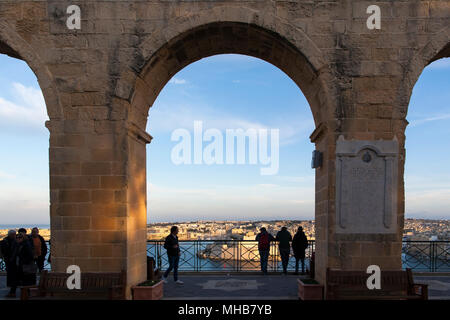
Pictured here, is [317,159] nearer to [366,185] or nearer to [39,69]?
[366,185]

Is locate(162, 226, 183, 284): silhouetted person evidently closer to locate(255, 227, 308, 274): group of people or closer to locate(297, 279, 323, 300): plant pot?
locate(255, 227, 308, 274): group of people

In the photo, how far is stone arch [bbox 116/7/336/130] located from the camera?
19.7 ft

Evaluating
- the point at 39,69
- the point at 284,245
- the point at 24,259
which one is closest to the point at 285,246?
the point at 284,245

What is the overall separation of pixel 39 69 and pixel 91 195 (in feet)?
8.54

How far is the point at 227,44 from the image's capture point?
22.8 ft

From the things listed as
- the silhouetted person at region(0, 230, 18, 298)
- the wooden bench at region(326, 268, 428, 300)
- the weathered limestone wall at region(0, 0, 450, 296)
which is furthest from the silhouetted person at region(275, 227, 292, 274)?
the silhouetted person at region(0, 230, 18, 298)

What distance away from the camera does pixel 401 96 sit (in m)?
5.99

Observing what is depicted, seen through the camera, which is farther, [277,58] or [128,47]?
[277,58]

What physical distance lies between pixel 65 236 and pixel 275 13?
5787 millimetres

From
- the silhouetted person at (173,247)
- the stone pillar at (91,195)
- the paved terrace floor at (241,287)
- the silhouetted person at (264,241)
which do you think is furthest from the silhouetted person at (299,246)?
the stone pillar at (91,195)

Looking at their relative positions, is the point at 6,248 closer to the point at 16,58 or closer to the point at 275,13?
the point at 16,58

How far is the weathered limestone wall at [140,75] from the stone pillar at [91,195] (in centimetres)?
2

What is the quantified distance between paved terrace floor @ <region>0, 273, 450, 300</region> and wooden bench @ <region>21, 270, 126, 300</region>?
1.44m
